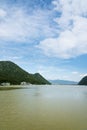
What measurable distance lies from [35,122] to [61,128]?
3.48 m

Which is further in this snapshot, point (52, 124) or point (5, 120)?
point (5, 120)

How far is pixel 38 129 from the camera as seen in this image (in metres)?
18.1

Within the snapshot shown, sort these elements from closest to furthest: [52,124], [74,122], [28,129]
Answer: [28,129] → [52,124] → [74,122]

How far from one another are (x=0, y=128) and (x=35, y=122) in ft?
13.5

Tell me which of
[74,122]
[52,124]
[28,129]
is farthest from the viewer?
[74,122]

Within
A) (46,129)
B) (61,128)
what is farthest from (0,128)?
(61,128)

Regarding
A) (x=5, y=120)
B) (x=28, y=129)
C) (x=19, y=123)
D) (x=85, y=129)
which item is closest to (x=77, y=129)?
(x=85, y=129)

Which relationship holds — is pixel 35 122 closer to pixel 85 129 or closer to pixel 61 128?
pixel 61 128

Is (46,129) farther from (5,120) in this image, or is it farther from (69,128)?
(5,120)

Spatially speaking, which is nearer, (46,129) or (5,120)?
(46,129)

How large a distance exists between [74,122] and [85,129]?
3785 millimetres

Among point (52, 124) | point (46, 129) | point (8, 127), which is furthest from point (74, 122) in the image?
point (8, 127)

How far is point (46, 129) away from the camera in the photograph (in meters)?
18.2

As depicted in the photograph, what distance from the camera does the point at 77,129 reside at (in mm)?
18234
